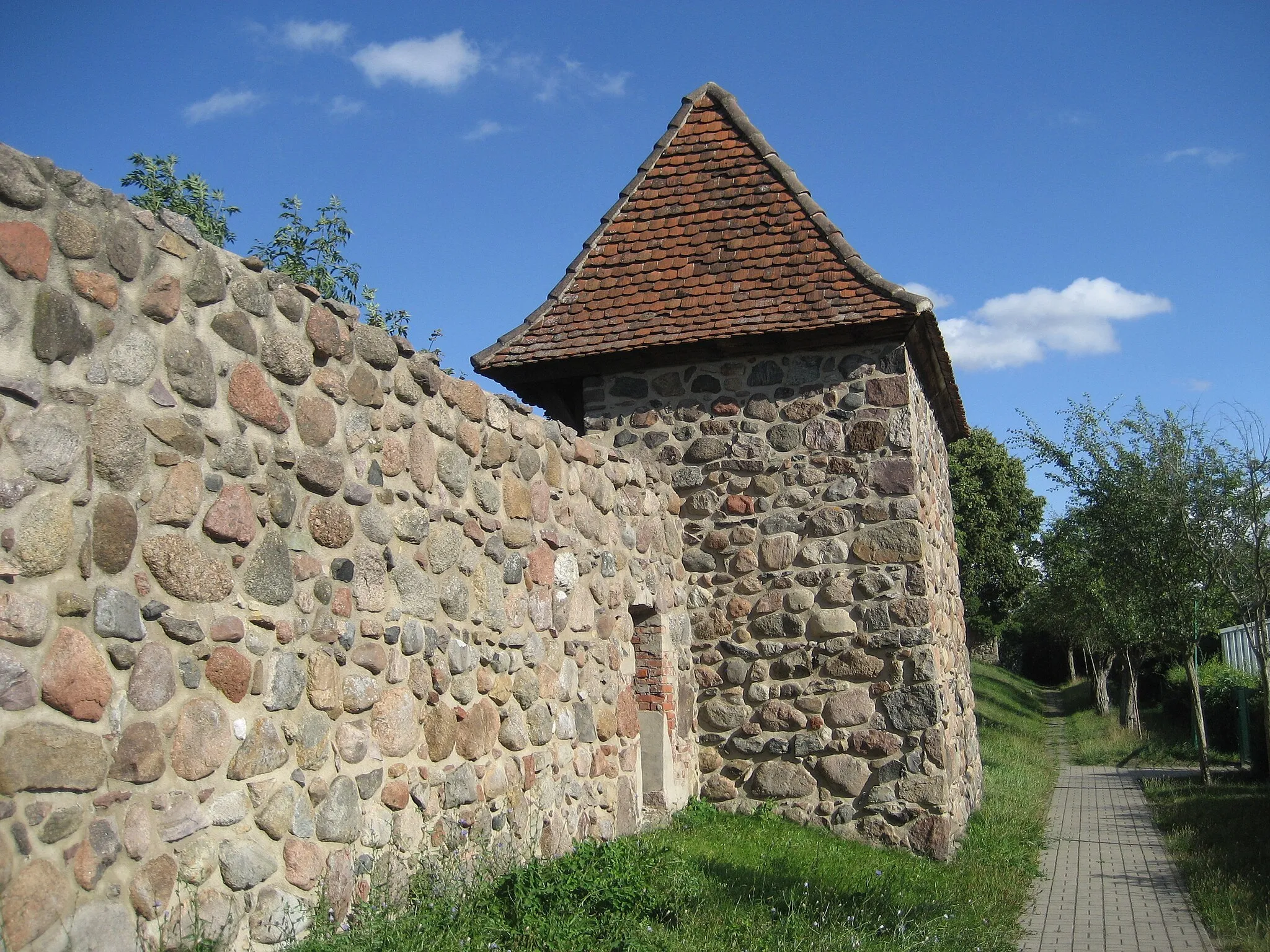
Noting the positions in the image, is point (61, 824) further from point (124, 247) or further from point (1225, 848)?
point (1225, 848)

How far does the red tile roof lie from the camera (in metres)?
8.56

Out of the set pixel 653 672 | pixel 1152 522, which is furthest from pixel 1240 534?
pixel 653 672

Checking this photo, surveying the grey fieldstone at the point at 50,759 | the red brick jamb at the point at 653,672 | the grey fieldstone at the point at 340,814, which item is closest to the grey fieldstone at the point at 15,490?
the grey fieldstone at the point at 50,759

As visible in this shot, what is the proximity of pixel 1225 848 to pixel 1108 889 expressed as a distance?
1916 mm

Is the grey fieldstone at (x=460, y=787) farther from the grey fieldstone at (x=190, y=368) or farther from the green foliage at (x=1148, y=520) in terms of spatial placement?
the green foliage at (x=1148, y=520)

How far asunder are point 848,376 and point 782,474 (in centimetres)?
92

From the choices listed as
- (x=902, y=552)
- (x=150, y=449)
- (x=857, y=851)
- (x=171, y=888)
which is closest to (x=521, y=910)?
(x=171, y=888)

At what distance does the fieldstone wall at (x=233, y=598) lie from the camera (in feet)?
10.7

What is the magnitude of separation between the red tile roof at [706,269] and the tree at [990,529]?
23.5 metres

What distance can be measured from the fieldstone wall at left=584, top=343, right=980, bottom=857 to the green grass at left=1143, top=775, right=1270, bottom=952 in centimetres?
176

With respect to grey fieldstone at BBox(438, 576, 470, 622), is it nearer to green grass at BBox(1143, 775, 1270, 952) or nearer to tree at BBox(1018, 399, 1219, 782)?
green grass at BBox(1143, 775, 1270, 952)

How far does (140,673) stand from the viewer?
3.55 meters

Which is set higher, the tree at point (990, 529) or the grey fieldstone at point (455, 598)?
the tree at point (990, 529)

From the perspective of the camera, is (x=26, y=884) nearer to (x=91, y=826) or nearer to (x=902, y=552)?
(x=91, y=826)
